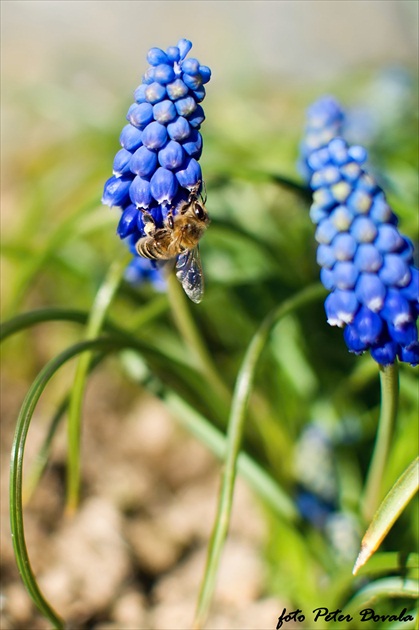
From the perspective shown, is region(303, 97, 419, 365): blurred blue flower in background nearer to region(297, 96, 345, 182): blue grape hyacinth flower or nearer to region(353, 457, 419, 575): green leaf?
region(353, 457, 419, 575): green leaf

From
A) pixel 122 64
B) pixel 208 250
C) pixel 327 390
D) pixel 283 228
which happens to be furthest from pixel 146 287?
pixel 122 64

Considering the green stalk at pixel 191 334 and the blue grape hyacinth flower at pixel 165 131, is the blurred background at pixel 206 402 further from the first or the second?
the blue grape hyacinth flower at pixel 165 131

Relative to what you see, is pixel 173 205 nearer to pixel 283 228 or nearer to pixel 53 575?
pixel 53 575

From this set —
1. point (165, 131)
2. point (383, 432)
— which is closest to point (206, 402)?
point (383, 432)

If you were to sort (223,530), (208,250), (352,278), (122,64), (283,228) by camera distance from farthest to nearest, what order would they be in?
1. (122,64)
2. (283,228)
3. (208,250)
4. (223,530)
5. (352,278)

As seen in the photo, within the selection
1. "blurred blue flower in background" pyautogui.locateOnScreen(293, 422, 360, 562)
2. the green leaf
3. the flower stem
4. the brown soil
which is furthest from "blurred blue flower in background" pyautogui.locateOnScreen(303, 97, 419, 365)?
the brown soil

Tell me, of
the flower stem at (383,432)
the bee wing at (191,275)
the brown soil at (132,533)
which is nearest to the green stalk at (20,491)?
the bee wing at (191,275)
